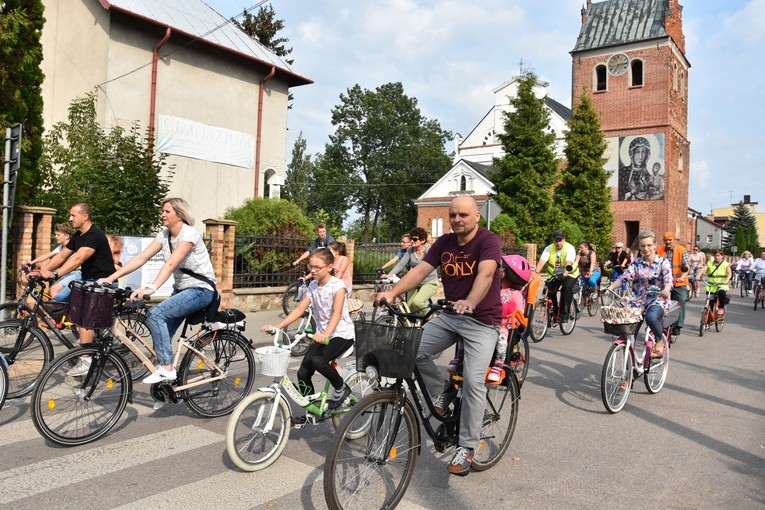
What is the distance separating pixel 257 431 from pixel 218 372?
4.46 feet

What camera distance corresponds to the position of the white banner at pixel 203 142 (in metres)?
21.8

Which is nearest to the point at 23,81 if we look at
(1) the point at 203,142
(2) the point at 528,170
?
(1) the point at 203,142

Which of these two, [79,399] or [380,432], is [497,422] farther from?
[79,399]

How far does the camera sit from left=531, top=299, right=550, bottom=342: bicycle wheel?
1121cm

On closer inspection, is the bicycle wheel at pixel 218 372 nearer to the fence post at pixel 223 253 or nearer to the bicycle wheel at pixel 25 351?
the bicycle wheel at pixel 25 351

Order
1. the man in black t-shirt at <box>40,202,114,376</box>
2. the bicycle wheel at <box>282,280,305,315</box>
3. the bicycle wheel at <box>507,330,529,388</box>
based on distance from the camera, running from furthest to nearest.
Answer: the bicycle wheel at <box>282,280,305,315</box>, the bicycle wheel at <box>507,330,529,388</box>, the man in black t-shirt at <box>40,202,114,376</box>

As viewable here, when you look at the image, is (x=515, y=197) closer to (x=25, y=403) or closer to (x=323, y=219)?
(x=323, y=219)

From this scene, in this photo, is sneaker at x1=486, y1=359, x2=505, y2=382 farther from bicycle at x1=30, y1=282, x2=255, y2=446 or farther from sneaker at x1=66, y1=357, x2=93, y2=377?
sneaker at x1=66, y1=357, x2=93, y2=377

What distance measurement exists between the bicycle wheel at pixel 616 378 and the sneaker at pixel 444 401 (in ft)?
8.44

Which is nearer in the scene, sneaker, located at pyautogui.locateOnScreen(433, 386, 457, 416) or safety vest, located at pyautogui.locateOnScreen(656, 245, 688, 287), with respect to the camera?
sneaker, located at pyautogui.locateOnScreen(433, 386, 457, 416)

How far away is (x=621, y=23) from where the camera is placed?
48562 mm

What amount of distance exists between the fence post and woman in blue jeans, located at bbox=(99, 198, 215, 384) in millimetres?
7800

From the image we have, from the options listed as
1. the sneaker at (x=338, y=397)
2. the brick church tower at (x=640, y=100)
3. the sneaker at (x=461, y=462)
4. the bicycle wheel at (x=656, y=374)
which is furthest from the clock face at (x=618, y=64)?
the sneaker at (x=461, y=462)

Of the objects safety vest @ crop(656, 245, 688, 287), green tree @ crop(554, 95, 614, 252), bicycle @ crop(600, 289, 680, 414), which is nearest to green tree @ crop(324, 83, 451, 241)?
green tree @ crop(554, 95, 614, 252)
